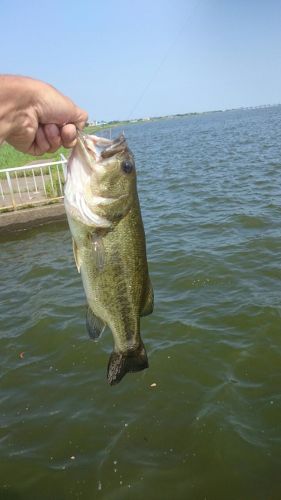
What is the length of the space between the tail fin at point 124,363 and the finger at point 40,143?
5.13 ft

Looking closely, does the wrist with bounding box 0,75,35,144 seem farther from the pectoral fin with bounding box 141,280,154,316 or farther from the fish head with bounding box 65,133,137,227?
the pectoral fin with bounding box 141,280,154,316

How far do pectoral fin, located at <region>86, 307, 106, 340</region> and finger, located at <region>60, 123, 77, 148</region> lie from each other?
1176 millimetres

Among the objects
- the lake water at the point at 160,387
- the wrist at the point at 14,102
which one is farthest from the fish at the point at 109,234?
the lake water at the point at 160,387

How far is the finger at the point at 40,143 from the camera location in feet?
9.55

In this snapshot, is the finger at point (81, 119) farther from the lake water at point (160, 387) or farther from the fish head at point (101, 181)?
the lake water at point (160, 387)

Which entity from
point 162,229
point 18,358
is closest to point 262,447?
point 18,358

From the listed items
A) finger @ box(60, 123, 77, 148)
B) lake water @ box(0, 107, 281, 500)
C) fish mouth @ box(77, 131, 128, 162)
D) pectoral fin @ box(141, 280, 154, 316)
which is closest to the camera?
fish mouth @ box(77, 131, 128, 162)

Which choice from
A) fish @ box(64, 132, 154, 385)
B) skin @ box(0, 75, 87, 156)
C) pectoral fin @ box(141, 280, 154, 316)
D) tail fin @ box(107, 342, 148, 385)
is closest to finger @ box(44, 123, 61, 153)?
skin @ box(0, 75, 87, 156)

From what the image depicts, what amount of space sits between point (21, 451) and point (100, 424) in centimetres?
90

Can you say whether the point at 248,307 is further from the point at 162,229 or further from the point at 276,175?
the point at 276,175

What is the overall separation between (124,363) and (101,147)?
1.60m

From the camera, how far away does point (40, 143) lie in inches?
118

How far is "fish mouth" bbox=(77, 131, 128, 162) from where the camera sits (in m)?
2.71

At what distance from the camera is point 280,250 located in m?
9.66
